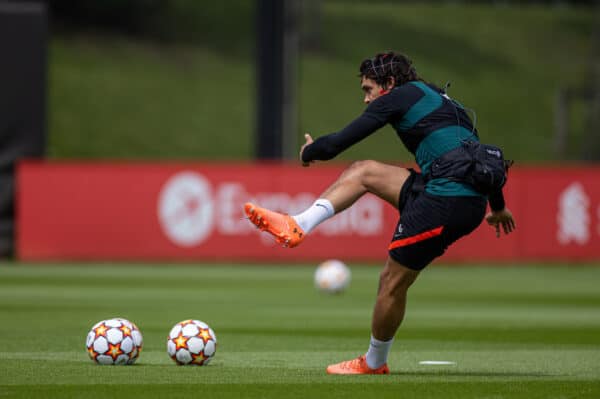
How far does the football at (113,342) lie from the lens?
10.3m

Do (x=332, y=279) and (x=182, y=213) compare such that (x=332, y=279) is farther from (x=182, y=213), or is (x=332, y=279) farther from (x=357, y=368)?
(x=357, y=368)

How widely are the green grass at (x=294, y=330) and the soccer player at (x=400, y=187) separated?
83 cm

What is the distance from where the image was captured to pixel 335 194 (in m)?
9.71

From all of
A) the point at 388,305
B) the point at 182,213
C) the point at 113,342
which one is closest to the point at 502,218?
the point at 388,305

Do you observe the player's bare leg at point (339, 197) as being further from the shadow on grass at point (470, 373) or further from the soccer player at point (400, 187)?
the shadow on grass at point (470, 373)

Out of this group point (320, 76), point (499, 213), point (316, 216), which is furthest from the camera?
point (320, 76)

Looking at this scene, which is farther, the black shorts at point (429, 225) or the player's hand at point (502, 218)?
the player's hand at point (502, 218)

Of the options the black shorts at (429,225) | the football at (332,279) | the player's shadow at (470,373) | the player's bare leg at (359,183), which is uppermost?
the player's bare leg at (359,183)

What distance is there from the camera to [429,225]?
9.73 meters

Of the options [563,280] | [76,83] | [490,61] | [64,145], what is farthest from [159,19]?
[563,280]

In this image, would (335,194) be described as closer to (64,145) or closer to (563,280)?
(563,280)

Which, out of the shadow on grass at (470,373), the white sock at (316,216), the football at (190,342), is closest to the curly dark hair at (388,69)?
the white sock at (316,216)

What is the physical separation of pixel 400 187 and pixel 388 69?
88 cm

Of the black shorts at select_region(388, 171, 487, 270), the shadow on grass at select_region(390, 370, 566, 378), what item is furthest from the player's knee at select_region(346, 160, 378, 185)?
the shadow on grass at select_region(390, 370, 566, 378)
